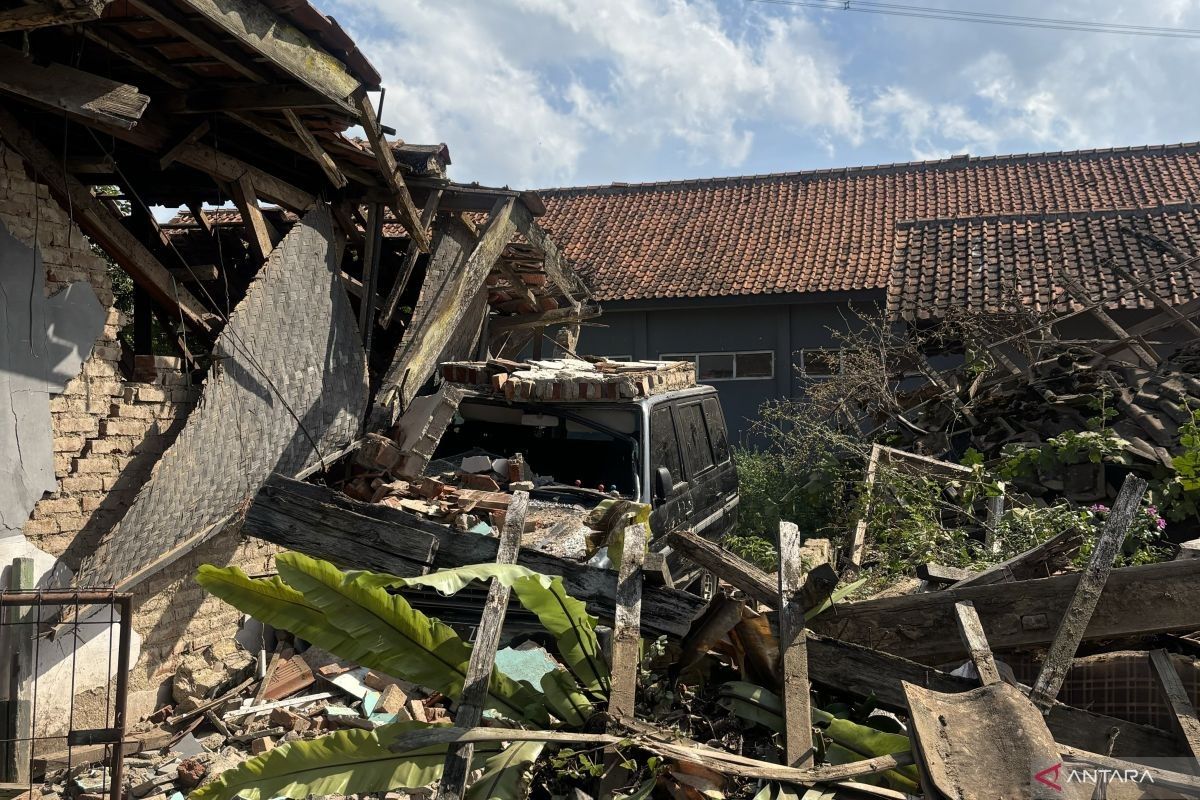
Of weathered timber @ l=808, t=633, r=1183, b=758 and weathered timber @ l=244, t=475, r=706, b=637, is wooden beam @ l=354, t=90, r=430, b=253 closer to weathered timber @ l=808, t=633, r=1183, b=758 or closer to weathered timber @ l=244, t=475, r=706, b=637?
weathered timber @ l=244, t=475, r=706, b=637

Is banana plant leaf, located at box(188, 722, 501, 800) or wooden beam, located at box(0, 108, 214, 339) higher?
wooden beam, located at box(0, 108, 214, 339)

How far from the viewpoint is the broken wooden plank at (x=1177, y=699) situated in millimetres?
3531

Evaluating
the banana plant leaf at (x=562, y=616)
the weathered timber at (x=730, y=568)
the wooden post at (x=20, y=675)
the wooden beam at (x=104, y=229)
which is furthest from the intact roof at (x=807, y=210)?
the banana plant leaf at (x=562, y=616)

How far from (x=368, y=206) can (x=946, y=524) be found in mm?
5639

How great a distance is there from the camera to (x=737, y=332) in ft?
64.1

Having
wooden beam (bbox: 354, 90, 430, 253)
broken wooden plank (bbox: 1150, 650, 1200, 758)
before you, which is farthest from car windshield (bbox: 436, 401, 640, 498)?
broken wooden plank (bbox: 1150, 650, 1200, 758)

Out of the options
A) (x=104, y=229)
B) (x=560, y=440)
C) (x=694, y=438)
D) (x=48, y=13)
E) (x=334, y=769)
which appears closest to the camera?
(x=334, y=769)

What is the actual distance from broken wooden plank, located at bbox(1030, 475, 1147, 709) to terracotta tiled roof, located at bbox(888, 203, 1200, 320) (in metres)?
10.8

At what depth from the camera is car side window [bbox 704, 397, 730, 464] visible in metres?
8.91

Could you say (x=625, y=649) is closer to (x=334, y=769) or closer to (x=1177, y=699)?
(x=334, y=769)

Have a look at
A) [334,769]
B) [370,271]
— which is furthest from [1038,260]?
[334,769]

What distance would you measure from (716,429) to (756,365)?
10.6 m

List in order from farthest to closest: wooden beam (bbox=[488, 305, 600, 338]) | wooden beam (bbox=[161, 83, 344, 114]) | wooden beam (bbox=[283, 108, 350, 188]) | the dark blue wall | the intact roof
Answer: the intact roof < the dark blue wall < wooden beam (bbox=[488, 305, 600, 338]) < wooden beam (bbox=[283, 108, 350, 188]) < wooden beam (bbox=[161, 83, 344, 114])

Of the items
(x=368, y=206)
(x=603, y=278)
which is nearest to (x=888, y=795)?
(x=368, y=206)
